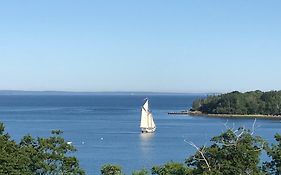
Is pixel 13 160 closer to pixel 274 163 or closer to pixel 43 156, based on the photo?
pixel 43 156

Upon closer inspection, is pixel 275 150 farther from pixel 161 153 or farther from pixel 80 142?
pixel 80 142

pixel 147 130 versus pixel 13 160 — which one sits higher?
pixel 13 160

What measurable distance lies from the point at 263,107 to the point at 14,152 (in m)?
78.4

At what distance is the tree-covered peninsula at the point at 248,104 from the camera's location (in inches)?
3521

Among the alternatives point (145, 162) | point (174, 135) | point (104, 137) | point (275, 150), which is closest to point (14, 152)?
point (275, 150)

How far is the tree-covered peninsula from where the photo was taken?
293 feet

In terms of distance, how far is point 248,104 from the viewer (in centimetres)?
9106

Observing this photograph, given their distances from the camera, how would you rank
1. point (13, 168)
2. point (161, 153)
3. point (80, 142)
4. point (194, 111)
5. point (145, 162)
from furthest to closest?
point (194, 111)
point (80, 142)
point (161, 153)
point (145, 162)
point (13, 168)

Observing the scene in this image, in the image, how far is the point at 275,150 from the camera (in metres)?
14.8

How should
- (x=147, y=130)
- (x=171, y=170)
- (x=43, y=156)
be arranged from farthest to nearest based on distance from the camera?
(x=147, y=130) < (x=171, y=170) < (x=43, y=156)

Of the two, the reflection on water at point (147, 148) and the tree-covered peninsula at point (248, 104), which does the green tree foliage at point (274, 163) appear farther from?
the tree-covered peninsula at point (248, 104)

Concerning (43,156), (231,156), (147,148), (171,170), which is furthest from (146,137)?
(231,156)

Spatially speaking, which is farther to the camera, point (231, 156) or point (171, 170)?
point (171, 170)

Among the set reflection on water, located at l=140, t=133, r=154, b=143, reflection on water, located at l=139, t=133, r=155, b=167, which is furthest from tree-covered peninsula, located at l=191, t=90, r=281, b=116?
reflection on water, located at l=139, t=133, r=155, b=167
